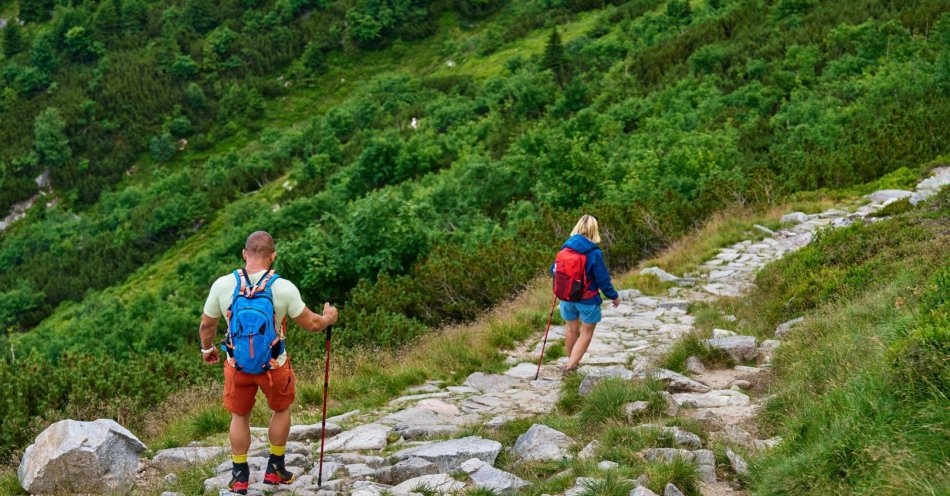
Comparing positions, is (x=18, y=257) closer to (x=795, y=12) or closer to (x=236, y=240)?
(x=236, y=240)

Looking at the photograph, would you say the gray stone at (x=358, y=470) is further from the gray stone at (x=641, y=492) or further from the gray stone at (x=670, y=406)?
the gray stone at (x=670, y=406)

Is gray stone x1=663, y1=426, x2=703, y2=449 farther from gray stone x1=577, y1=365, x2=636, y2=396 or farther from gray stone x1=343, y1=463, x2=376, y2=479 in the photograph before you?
gray stone x1=343, y1=463, x2=376, y2=479

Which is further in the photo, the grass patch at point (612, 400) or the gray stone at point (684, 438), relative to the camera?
the grass patch at point (612, 400)

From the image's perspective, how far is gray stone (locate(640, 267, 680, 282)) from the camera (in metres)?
12.1

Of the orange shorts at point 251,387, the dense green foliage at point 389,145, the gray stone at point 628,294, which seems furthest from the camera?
the dense green foliage at point 389,145

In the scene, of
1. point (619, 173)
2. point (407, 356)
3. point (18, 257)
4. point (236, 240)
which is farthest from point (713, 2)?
point (18, 257)

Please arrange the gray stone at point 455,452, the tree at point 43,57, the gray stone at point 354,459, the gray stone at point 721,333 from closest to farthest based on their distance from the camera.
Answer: the gray stone at point 455,452 < the gray stone at point 354,459 < the gray stone at point 721,333 < the tree at point 43,57

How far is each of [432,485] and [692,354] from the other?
380 centimetres

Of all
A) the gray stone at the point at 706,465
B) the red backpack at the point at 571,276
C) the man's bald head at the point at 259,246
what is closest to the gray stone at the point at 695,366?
the red backpack at the point at 571,276

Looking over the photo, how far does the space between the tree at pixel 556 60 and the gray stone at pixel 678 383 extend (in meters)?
40.1

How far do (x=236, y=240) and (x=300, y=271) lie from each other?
28430 millimetres

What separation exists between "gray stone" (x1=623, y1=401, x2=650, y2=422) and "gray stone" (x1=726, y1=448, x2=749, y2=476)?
0.97 m

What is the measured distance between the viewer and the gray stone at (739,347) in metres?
7.76

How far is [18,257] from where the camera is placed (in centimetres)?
Answer: 7444
